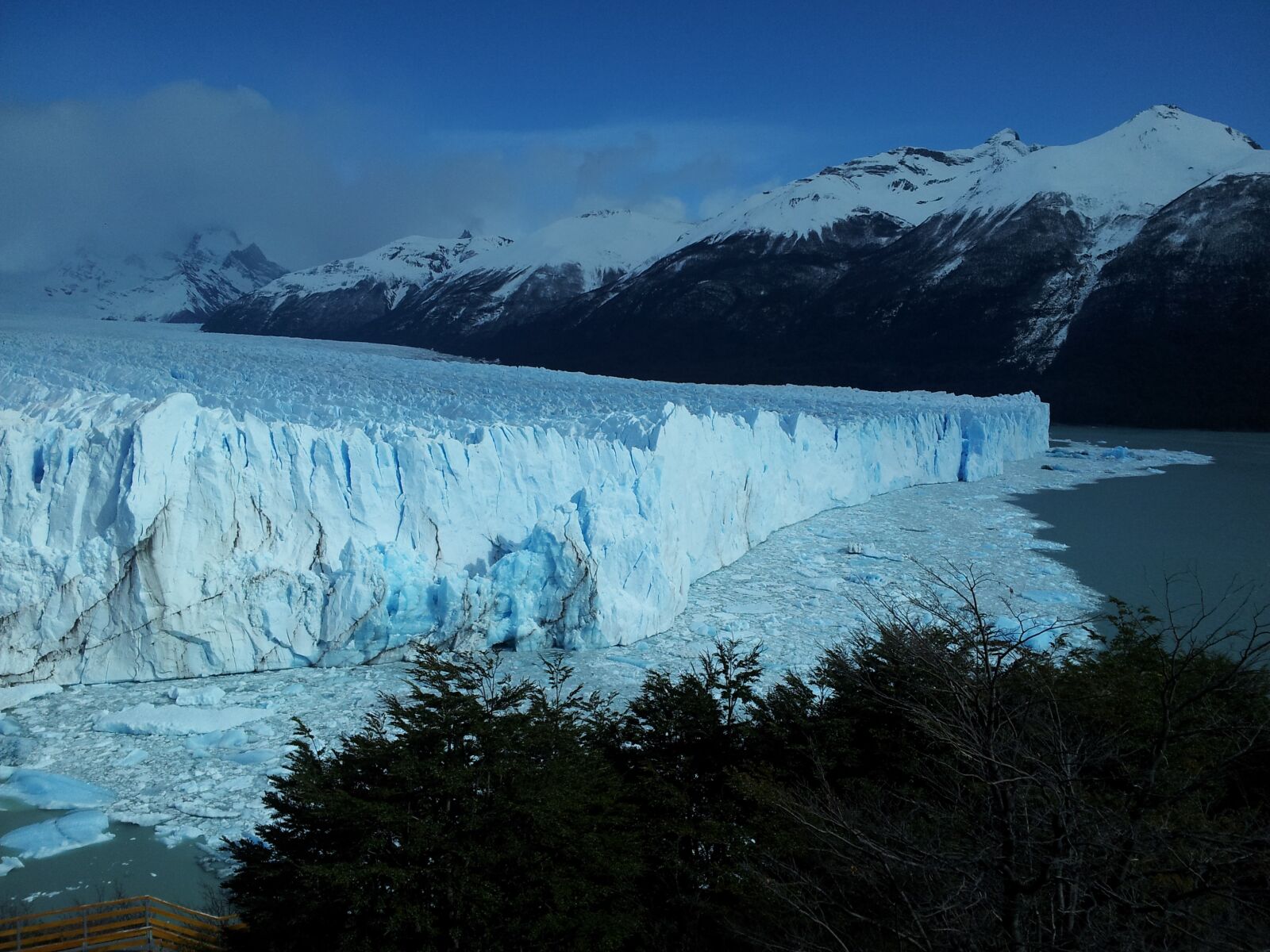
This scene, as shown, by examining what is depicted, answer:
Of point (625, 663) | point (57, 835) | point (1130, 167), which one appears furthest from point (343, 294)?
point (57, 835)

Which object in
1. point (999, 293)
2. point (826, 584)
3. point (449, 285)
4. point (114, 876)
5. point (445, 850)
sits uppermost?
point (449, 285)

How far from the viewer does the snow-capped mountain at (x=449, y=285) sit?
197ft

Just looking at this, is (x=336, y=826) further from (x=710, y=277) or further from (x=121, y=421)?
(x=710, y=277)

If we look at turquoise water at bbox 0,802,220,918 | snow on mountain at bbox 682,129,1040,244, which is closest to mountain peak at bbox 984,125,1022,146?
snow on mountain at bbox 682,129,1040,244

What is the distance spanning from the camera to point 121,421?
7250 mm

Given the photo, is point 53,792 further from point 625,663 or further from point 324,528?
point 625,663

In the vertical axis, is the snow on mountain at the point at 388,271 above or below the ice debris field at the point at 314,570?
above

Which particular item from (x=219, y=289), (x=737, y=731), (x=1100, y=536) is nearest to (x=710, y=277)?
(x=1100, y=536)

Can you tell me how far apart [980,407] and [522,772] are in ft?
68.2

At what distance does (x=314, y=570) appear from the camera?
7477mm

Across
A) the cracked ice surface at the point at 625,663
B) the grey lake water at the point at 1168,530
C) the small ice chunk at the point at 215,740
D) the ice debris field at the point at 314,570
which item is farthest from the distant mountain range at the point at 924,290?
the small ice chunk at the point at 215,740

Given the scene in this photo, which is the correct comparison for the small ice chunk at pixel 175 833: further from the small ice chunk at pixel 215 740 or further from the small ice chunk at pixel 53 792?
the small ice chunk at pixel 215 740

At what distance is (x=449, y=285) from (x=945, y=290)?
39.9 metres

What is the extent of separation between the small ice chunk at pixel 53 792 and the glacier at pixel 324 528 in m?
1.60
